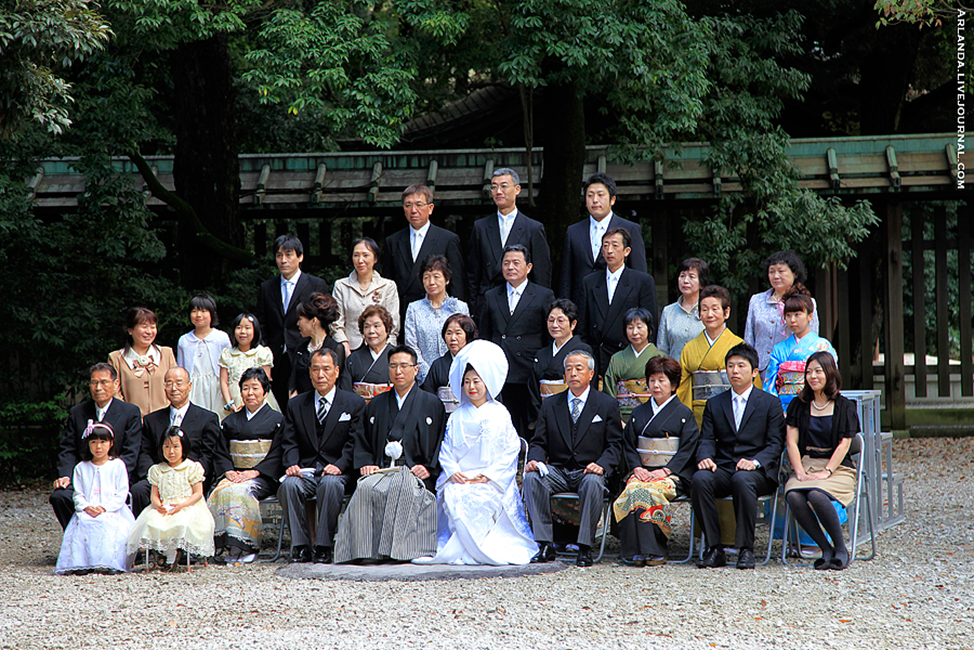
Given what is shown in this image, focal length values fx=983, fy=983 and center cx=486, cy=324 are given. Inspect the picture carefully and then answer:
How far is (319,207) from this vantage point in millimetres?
9320

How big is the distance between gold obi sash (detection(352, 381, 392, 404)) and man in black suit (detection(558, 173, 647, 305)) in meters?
1.40

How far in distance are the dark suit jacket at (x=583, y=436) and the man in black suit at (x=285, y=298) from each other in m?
1.82

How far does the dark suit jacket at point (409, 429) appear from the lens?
569 cm

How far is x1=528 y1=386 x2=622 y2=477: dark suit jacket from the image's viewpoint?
18.4 feet

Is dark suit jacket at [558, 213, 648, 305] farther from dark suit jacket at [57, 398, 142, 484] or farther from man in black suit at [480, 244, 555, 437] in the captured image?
dark suit jacket at [57, 398, 142, 484]

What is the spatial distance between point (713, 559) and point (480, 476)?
1.34 meters

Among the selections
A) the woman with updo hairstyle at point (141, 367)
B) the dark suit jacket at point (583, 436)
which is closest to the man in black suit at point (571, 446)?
the dark suit jacket at point (583, 436)

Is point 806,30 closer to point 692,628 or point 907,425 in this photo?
point 907,425

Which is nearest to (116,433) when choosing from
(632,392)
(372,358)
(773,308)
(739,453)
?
(372,358)

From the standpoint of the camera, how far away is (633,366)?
595cm

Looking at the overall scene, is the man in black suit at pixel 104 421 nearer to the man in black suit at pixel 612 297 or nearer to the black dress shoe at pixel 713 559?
the man in black suit at pixel 612 297

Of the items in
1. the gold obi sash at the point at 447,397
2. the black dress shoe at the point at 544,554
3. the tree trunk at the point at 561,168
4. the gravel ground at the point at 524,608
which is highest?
the tree trunk at the point at 561,168

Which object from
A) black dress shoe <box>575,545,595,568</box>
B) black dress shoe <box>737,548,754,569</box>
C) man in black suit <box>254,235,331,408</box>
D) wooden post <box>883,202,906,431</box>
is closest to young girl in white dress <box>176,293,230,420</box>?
man in black suit <box>254,235,331,408</box>

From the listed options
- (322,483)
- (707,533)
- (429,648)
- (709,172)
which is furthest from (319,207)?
(429,648)
